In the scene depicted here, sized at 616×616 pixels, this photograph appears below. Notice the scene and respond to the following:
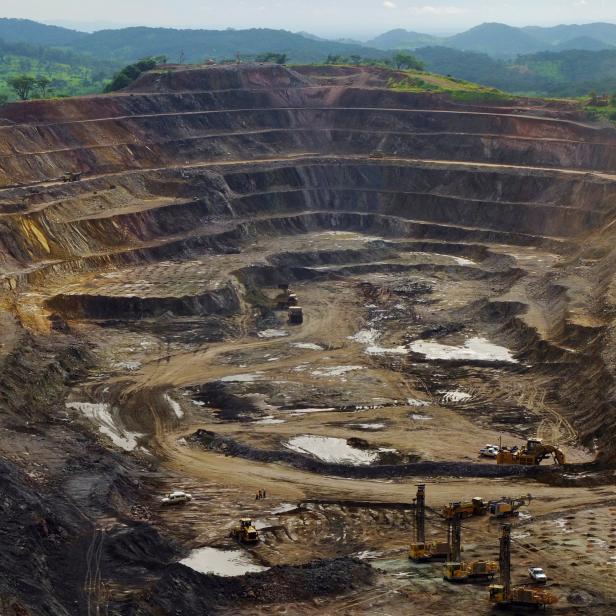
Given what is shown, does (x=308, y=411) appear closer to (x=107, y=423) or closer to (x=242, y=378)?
(x=242, y=378)

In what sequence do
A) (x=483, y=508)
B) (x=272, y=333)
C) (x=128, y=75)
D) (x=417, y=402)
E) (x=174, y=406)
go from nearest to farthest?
(x=483, y=508) < (x=174, y=406) < (x=417, y=402) < (x=272, y=333) < (x=128, y=75)

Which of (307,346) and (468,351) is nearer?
(468,351)

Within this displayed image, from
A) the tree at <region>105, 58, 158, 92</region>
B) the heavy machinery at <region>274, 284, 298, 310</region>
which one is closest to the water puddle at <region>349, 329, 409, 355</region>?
the heavy machinery at <region>274, 284, 298, 310</region>

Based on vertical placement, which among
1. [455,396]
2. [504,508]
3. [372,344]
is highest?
[504,508]

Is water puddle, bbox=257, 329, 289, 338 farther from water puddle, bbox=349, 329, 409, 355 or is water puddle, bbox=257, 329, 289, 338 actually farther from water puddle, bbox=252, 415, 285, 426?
water puddle, bbox=252, 415, 285, 426

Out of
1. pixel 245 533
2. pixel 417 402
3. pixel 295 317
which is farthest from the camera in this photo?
pixel 295 317

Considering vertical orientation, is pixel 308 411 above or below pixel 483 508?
below

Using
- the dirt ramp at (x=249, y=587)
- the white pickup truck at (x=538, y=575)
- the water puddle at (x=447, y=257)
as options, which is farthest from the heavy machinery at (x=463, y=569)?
the water puddle at (x=447, y=257)

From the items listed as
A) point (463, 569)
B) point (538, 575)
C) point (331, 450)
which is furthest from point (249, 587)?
point (331, 450)
